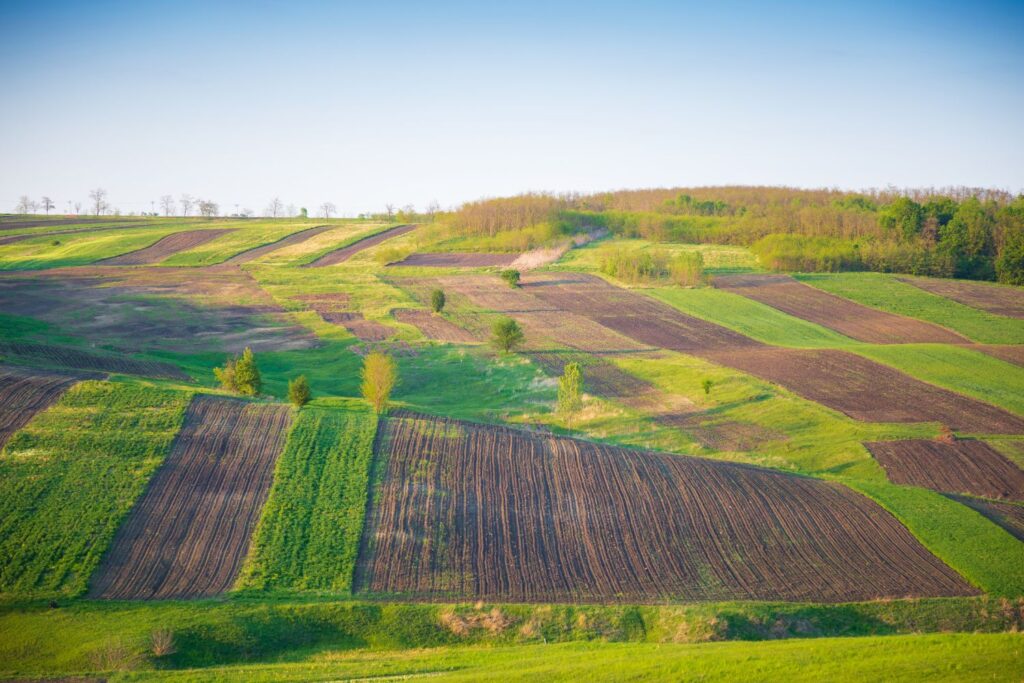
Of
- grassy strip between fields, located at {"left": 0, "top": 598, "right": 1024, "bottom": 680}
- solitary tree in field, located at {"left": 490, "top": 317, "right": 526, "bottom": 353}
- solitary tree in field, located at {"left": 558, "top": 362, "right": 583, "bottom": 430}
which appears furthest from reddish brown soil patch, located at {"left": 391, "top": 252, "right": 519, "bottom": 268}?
grassy strip between fields, located at {"left": 0, "top": 598, "right": 1024, "bottom": 680}

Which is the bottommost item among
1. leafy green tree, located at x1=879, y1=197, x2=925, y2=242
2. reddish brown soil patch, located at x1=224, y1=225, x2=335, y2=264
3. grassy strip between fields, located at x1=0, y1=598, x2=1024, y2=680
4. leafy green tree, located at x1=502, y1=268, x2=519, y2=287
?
grassy strip between fields, located at x1=0, y1=598, x2=1024, y2=680

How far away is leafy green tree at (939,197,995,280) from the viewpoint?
98812mm

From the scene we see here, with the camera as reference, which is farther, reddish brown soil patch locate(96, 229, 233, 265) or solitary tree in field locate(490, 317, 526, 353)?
reddish brown soil patch locate(96, 229, 233, 265)

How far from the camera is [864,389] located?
54062 mm

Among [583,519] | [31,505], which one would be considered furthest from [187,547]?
[583,519]

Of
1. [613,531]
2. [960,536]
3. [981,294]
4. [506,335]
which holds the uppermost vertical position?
[981,294]

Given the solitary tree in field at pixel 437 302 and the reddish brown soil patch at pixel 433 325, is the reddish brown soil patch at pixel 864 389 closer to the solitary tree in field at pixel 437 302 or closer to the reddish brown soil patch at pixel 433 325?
the reddish brown soil patch at pixel 433 325

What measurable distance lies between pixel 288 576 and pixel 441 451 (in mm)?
11773

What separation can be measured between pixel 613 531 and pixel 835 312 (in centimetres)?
5892

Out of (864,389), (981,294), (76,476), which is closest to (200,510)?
(76,476)

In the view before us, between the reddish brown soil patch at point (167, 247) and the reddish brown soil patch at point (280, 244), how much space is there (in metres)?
10.00

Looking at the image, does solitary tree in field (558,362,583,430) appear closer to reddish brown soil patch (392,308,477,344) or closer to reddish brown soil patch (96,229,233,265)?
reddish brown soil patch (392,308,477,344)

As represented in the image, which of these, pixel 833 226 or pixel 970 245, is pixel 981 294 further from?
pixel 833 226

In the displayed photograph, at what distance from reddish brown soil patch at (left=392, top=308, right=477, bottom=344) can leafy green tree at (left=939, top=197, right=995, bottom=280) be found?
68.5m
